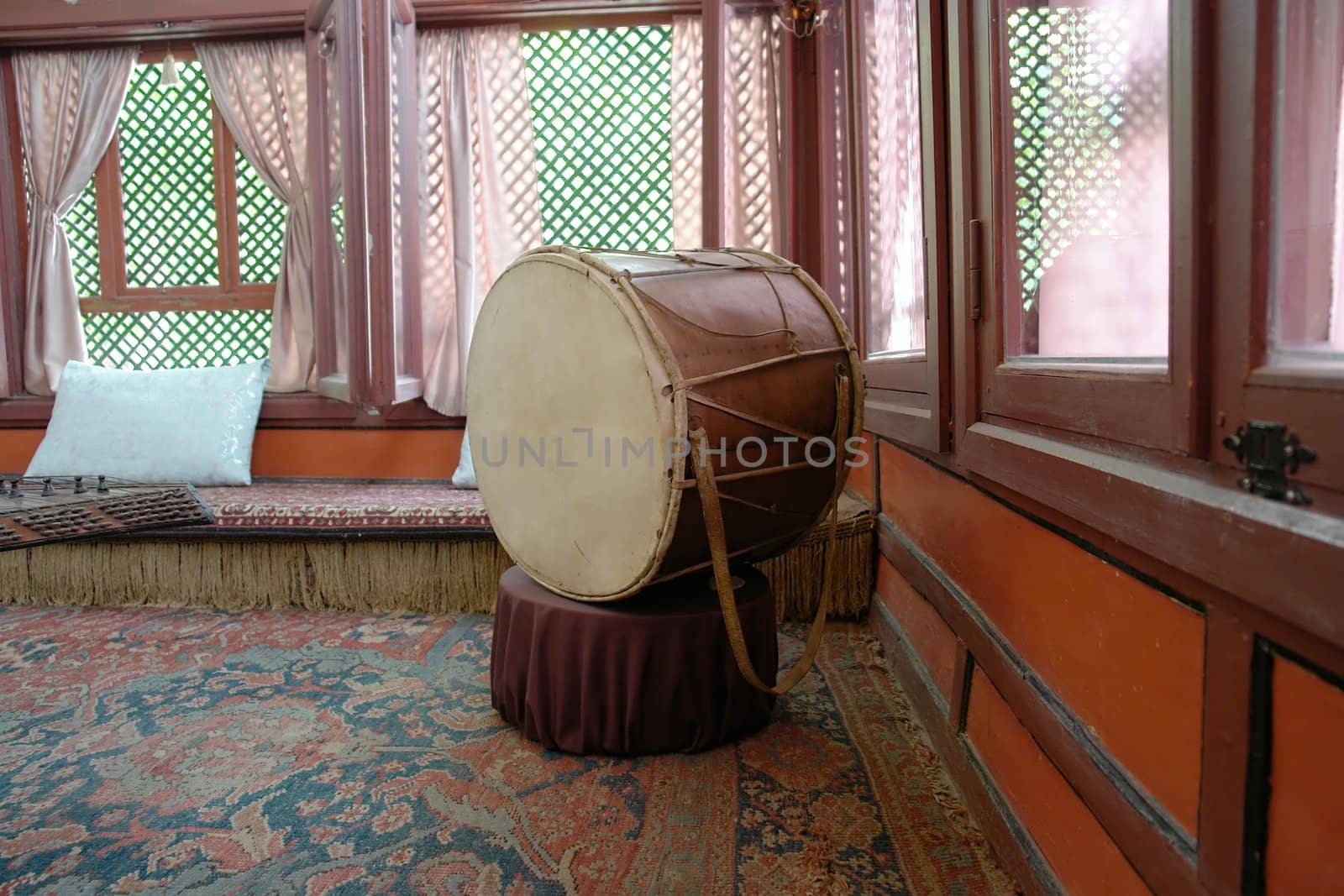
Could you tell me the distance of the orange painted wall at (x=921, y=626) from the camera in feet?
5.07

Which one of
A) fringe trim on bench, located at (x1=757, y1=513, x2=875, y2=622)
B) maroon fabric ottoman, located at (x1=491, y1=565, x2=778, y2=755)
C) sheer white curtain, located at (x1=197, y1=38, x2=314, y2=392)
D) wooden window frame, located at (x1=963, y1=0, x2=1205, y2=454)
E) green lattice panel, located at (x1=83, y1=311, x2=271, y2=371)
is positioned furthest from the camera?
green lattice panel, located at (x1=83, y1=311, x2=271, y2=371)

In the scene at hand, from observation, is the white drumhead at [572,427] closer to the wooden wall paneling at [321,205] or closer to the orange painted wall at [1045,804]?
the orange painted wall at [1045,804]

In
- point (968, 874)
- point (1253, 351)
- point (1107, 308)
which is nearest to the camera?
point (1253, 351)

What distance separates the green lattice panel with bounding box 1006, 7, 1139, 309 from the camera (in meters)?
0.96

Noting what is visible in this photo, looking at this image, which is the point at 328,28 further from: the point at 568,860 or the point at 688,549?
the point at 568,860

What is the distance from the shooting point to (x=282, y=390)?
3.12 m

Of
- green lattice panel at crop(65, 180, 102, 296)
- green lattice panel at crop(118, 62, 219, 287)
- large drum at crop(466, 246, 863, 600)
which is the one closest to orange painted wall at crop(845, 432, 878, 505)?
large drum at crop(466, 246, 863, 600)

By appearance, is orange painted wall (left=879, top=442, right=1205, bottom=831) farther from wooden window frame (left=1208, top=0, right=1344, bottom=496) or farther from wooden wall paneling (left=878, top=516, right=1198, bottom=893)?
wooden window frame (left=1208, top=0, right=1344, bottom=496)

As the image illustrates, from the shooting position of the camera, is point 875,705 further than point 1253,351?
Yes

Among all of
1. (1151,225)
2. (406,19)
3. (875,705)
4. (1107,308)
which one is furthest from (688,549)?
(406,19)

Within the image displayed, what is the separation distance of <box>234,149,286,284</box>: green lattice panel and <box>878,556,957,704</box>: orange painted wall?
2.44 meters

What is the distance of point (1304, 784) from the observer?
60 centimetres

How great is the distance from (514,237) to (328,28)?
33.5 inches

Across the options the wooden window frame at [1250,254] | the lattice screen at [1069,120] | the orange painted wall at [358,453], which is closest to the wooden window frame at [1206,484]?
the wooden window frame at [1250,254]
